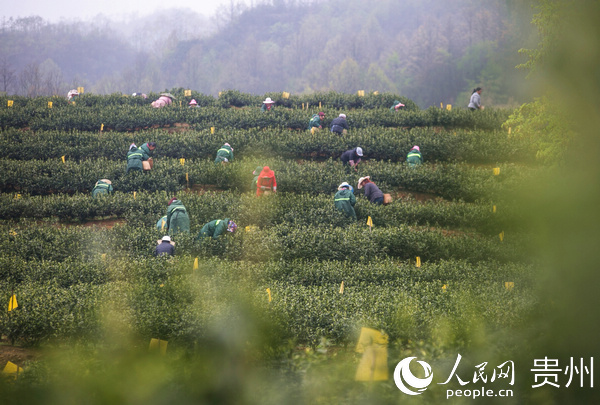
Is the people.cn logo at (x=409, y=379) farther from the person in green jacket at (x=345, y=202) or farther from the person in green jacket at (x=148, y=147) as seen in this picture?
the person in green jacket at (x=148, y=147)

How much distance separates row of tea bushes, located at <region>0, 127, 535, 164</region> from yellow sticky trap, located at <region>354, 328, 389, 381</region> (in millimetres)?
14652

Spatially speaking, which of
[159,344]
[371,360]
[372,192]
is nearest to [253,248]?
[372,192]

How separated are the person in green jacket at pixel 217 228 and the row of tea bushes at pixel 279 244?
20 centimetres

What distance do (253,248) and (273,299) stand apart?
388cm

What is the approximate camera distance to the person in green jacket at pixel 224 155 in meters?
19.0

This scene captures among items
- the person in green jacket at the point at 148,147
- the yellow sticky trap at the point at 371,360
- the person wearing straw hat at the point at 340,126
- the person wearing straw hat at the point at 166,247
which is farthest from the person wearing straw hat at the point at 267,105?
the yellow sticky trap at the point at 371,360

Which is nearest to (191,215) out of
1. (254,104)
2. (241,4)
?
(254,104)

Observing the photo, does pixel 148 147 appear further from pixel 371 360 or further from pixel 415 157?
pixel 371 360

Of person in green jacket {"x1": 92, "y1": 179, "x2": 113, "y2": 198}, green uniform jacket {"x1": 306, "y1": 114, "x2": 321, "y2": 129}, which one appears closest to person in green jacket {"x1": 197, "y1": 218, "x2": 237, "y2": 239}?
person in green jacket {"x1": 92, "y1": 179, "x2": 113, "y2": 198}

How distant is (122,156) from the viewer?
20.6 meters

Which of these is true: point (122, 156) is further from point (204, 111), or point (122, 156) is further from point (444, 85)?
point (444, 85)

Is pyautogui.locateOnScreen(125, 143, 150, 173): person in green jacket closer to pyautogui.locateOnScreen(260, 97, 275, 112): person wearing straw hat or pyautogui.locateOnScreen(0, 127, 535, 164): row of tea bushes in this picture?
pyautogui.locateOnScreen(0, 127, 535, 164): row of tea bushes

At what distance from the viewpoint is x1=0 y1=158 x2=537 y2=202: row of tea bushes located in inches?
679

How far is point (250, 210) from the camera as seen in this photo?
14.8 meters
